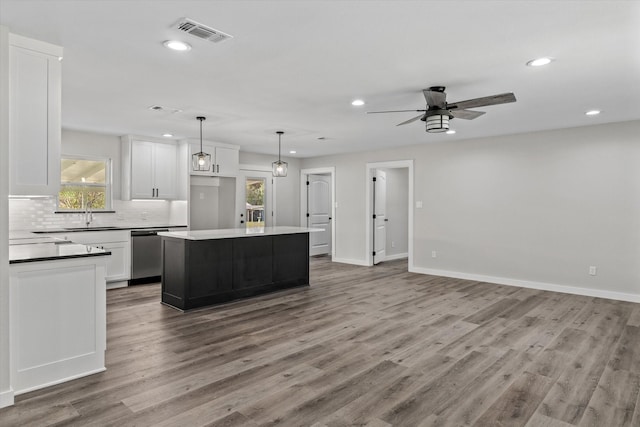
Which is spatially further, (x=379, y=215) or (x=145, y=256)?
(x=379, y=215)

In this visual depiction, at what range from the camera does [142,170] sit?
6473mm

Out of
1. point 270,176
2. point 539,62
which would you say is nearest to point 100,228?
point 270,176

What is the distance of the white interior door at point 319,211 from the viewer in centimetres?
948

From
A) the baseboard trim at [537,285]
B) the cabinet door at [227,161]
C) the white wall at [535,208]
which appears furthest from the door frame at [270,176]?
the baseboard trim at [537,285]

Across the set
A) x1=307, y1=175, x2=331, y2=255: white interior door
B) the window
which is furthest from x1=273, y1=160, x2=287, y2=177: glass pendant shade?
x1=307, y1=175, x2=331, y2=255: white interior door

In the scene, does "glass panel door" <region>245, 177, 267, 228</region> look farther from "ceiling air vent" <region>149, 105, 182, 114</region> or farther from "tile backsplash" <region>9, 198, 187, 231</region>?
"ceiling air vent" <region>149, 105, 182, 114</region>

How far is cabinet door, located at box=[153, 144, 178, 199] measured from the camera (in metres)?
6.65

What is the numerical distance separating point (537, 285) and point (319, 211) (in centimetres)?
513

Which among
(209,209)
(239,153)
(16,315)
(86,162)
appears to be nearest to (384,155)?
(239,153)

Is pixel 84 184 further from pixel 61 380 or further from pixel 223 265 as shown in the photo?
pixel 61 380

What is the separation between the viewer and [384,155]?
7.84m

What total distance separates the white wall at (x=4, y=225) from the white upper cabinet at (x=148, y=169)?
3.99 m

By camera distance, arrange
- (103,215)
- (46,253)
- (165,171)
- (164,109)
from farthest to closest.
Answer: (165,171) → (103,215) → (164,109) → (46,253)

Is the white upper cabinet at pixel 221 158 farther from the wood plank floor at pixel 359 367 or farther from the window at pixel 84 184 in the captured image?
the wood plank floor at pixel 359 367
